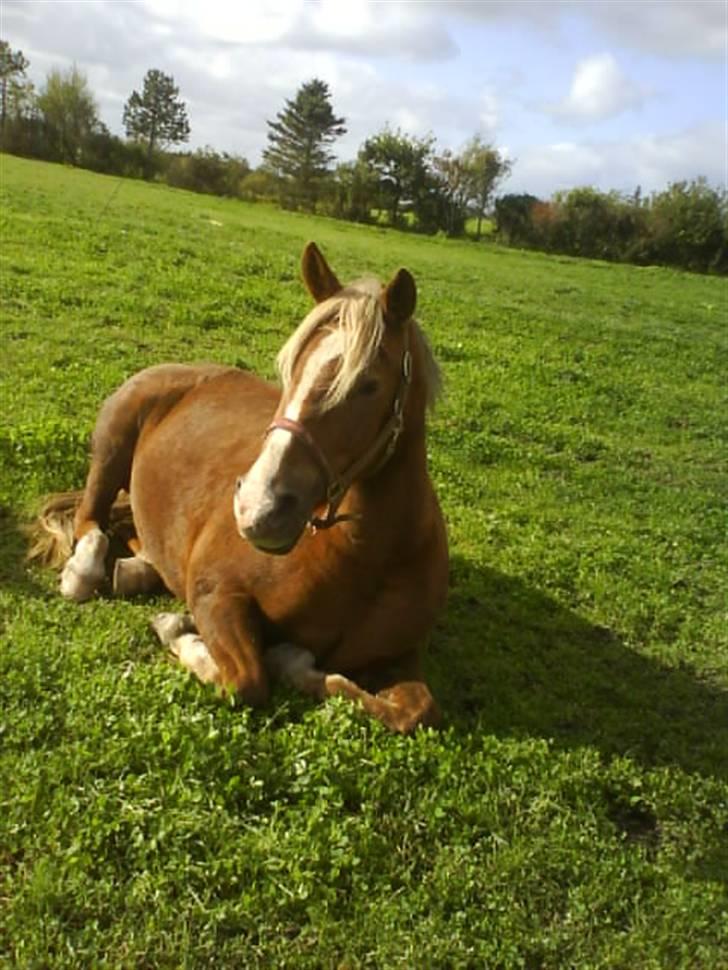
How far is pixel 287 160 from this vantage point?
58.7 meters

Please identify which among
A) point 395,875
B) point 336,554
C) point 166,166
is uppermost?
point 166,166

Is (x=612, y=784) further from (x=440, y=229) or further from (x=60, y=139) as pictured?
(x=440, y=229)

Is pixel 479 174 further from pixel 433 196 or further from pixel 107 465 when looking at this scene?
pixel 107 465

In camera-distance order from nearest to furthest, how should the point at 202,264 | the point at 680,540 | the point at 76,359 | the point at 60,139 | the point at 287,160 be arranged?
the point at 680,540
the point at 76,359
the point at 202,264
the point at 60,139
the point at 287,160

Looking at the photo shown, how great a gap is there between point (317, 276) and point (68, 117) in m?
39.1

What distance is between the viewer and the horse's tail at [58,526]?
5.57 meters

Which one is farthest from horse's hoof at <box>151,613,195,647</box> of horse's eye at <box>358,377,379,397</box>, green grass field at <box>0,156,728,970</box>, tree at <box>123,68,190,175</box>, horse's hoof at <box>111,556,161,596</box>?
tree at <box>123,68,190,175</box>

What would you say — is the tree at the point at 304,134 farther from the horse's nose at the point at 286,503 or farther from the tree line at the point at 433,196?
the horse's nose at the point at 286,503

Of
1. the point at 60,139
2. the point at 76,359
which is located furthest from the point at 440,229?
the point at 76,359

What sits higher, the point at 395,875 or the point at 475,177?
the point at 475,177

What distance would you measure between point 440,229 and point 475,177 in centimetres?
564

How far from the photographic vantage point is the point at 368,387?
12.9 ft

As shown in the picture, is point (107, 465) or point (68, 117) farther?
point (68, 117)

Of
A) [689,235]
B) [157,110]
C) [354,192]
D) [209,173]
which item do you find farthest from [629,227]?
[157,110]
